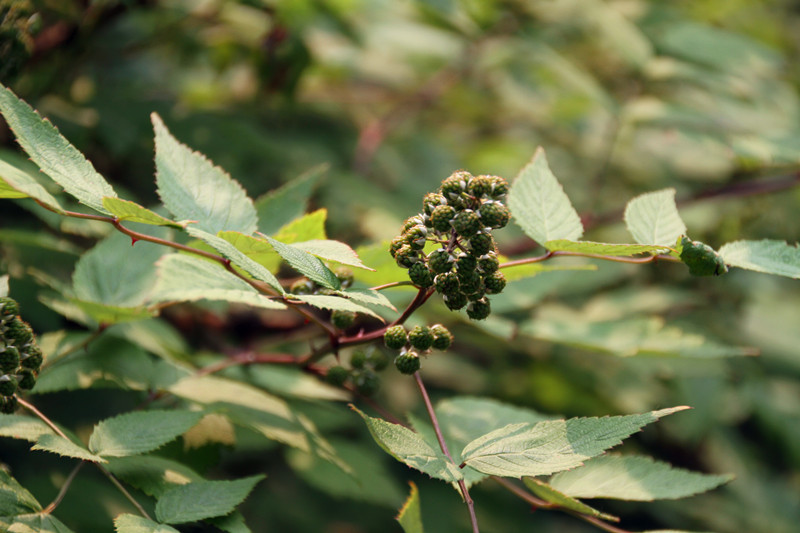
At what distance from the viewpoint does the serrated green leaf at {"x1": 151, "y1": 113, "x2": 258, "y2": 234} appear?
3.99 ft

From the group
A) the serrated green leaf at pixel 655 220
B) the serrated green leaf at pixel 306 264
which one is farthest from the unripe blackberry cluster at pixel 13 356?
the serrated green leaf at pixel 655 220

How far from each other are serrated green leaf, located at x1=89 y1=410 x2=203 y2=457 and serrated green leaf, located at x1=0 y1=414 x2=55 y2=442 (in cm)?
9

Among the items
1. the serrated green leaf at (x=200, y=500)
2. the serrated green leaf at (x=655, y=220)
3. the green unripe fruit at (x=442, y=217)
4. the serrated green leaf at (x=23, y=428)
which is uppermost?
the serrated green leaf at (x=655, y=220)

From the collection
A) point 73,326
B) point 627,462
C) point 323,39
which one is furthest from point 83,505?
point 323,39

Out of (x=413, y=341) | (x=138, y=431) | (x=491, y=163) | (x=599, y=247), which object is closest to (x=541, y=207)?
(x=599, y=247)

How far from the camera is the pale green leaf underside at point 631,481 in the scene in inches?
49.7

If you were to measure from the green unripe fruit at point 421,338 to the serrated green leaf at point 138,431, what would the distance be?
1.60 feet

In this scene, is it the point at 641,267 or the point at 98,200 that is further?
the point at 641,267

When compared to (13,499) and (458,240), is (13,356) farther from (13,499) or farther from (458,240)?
(458,240)

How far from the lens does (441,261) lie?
107 cm

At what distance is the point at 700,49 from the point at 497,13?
0.94 meters

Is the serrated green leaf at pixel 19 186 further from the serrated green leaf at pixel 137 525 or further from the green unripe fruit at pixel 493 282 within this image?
the green unripe fruit at pixel 493 282

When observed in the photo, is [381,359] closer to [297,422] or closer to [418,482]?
[297,422]

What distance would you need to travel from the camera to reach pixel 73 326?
2.12 m
